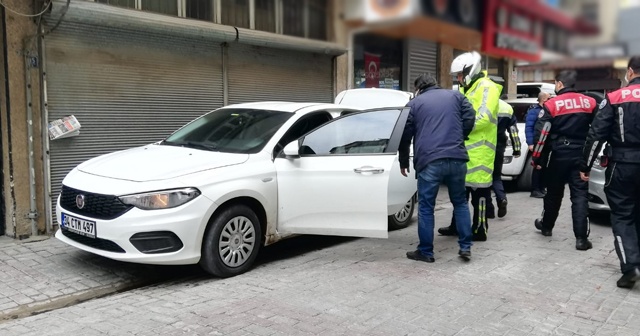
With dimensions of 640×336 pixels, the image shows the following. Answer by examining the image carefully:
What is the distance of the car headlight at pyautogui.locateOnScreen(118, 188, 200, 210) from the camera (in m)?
4.37

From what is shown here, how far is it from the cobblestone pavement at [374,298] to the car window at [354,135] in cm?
109

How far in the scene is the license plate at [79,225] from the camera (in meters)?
4.47

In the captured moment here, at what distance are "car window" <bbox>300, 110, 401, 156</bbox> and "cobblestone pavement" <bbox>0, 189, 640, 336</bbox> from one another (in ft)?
3.58

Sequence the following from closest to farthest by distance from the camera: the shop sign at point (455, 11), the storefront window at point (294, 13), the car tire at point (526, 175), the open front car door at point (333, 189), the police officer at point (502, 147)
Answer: the shop sign at point (455, 11) → the storefront window at point (294, 13) → the open front car door at point (333, 189) → the police officer at point (502, 147) → the car tire at point (526, 175)

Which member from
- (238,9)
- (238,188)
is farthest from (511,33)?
(238,188)

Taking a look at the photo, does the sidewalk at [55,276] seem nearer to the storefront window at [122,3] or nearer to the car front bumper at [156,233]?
the car front bumper at [156,233]

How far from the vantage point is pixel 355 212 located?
513 centimetres

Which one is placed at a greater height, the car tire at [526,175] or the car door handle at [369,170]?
the car door handle at [369,170]

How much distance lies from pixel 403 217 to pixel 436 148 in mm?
2033

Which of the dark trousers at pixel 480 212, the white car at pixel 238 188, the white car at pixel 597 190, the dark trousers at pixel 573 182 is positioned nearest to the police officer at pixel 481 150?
the dark trousers at pixel 480 212

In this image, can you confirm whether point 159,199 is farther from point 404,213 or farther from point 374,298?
point 404,213

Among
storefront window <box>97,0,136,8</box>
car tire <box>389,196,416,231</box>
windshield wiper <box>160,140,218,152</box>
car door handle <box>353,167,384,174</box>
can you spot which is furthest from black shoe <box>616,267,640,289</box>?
storefront window <box>97,0,136,8</box>

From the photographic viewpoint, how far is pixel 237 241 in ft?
15.9

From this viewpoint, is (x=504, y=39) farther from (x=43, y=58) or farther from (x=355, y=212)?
(x=43, y=58)
